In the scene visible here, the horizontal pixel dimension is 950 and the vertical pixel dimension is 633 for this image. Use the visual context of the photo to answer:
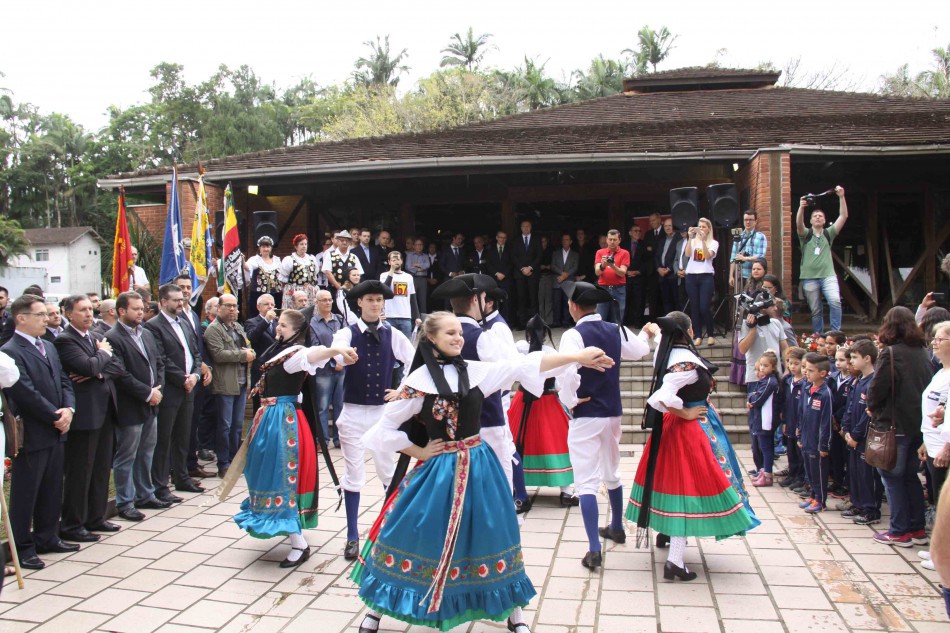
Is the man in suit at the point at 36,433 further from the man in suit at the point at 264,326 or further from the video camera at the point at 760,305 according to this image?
the video camera at the point at 760,305

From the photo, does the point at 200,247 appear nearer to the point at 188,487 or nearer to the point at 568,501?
the point at 188,487

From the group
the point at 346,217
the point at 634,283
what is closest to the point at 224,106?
the point at 346,217

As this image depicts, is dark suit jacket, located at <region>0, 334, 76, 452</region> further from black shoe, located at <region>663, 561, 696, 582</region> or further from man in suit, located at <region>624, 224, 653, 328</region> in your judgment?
man in suit, located at <region>624, 224, 653, 328</region>

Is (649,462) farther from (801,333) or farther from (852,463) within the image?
(801,333)

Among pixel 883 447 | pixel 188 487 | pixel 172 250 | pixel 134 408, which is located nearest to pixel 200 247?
pixel 172 250

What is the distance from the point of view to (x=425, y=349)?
405 centimetres

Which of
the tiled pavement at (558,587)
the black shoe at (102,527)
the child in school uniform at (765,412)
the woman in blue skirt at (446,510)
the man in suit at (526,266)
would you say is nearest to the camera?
the woman in blue skirt at (446,510)

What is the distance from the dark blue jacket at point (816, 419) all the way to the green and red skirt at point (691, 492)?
1.89 meters

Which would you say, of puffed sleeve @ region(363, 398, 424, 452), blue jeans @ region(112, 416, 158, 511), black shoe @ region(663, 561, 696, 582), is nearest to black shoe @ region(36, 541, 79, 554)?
blue jeans @ region(112, 416, 158, 511)

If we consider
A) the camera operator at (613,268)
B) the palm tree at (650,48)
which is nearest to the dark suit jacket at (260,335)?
the camera operator at (613,268)

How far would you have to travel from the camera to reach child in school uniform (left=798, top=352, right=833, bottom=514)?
634cm

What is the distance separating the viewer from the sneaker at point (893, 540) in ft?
18.0

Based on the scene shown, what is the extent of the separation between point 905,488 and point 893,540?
0.40 meters

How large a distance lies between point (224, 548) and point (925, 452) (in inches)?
206
